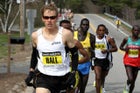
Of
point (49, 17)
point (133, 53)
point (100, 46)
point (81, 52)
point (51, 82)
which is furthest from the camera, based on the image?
point (100, 46)

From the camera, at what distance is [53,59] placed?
6.21m

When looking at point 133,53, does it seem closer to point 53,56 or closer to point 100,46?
point 100,46

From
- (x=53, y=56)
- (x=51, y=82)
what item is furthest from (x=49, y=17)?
(x=51, y=82)

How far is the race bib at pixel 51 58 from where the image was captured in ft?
20.4

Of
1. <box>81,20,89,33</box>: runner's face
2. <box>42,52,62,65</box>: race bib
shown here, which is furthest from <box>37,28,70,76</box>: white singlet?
<box>81,20,89,33</box>: runner's face

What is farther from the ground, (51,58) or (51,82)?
(51,58)

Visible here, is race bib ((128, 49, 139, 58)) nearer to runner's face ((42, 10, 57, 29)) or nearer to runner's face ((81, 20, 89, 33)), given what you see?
runner's face ((81, 20, 89, 33))

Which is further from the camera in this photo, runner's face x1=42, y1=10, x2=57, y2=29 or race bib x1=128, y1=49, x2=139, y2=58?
race bib x1=128, y1=49, x2=139, y2=58

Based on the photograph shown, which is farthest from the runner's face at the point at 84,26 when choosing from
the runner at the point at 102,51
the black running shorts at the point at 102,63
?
the black running shorts at the point at 102,63

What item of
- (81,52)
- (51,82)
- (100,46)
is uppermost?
(81,52)

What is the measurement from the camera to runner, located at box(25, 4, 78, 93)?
6176mm

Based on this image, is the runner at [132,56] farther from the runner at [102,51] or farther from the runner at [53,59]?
the runner at [53,59]

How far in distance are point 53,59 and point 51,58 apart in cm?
3

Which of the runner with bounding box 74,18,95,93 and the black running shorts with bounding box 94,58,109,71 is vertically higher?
the runner with bounding box 74,18,95,93
